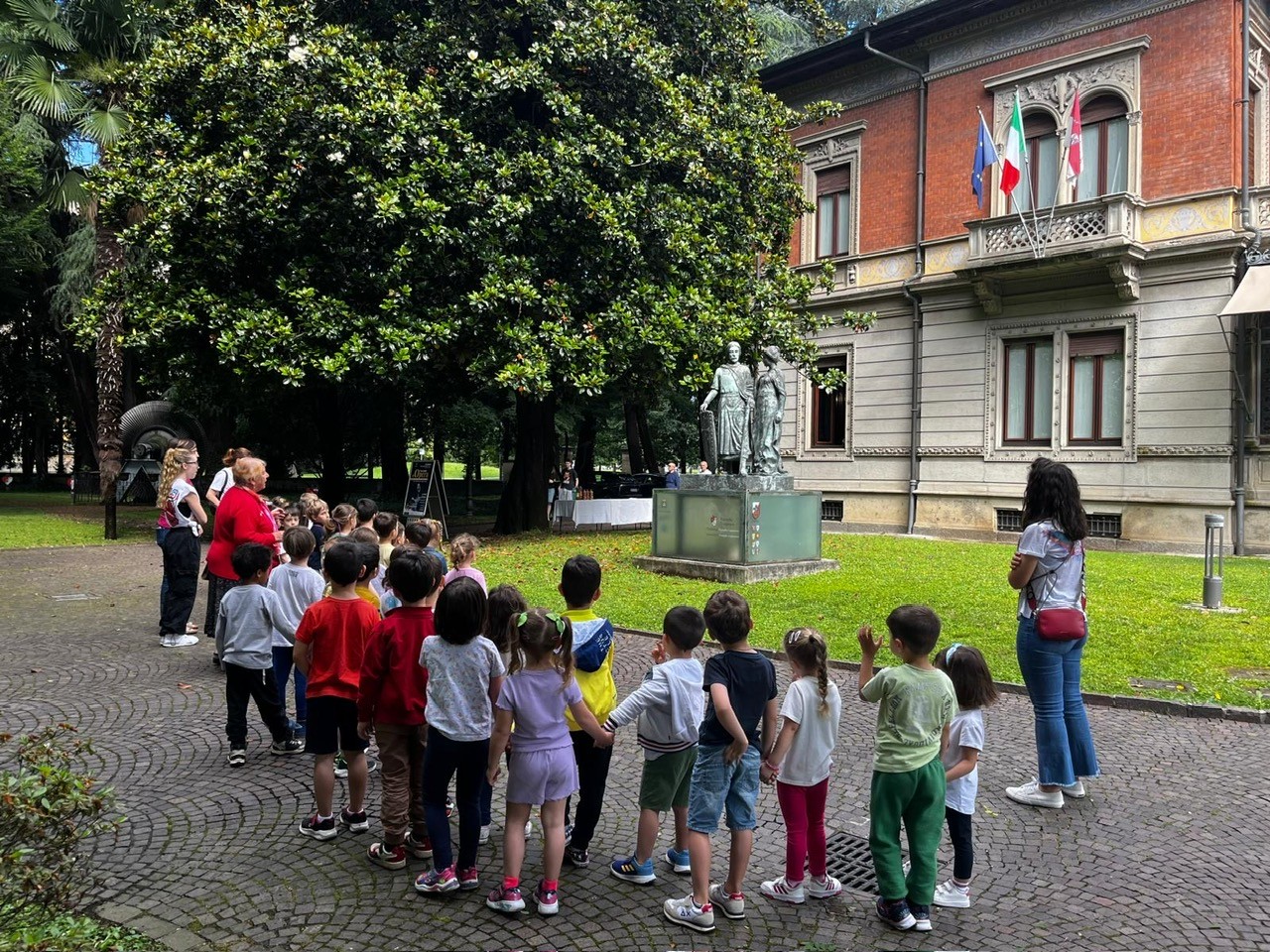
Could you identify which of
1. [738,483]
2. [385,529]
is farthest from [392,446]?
[385,529]

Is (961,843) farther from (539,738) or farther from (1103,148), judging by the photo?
(1103,148)

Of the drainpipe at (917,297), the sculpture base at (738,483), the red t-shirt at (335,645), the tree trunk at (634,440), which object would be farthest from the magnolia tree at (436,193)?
the tree trunk at (634,440)

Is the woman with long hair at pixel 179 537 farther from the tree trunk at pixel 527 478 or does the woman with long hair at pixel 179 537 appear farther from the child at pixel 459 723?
the tree trunk at pixel 527 478

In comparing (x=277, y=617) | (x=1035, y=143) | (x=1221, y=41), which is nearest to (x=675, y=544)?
(x=277, y=617)

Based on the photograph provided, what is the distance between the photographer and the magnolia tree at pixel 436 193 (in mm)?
14297

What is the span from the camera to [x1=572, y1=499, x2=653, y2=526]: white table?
23.5 m

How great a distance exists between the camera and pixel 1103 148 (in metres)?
19.0

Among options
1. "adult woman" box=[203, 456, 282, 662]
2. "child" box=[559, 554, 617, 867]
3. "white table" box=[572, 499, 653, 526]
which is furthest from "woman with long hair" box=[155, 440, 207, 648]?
"white table" box=[572, 499, 653, 526]

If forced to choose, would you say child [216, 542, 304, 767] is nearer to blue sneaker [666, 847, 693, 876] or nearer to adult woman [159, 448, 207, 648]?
blue sneaker [666, 847, 693, 876]

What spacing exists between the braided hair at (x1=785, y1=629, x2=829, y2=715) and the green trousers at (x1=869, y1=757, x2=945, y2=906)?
423 millimetres

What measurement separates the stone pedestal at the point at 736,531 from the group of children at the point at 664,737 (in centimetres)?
886

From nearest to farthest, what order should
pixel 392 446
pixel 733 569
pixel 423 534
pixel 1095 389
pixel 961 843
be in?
pixel 961 843
pixel 423 534
pixel 733 569
pixel 1095 389
pixel 392 446

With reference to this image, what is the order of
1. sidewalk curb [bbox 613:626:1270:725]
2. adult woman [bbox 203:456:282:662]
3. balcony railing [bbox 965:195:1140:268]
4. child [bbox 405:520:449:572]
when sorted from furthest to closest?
1. balcony railing [bbox 965:195:1140:268]
2. adult woman [bbox 203:456:282:662]
3. sidewalk curb [bbox 613:626:1270:725]
4. child [bbox 405:520:449:572]

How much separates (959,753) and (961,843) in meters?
0.38
